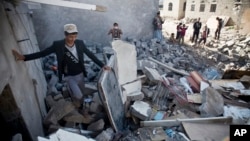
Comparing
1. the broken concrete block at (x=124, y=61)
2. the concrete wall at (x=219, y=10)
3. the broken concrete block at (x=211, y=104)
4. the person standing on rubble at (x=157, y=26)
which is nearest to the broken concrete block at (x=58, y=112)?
the broken concrete block at (x=124, y=61)

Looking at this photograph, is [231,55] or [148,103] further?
[231,55]

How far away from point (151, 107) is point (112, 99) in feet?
3.79

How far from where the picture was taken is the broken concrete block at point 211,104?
Answer: 173 inches

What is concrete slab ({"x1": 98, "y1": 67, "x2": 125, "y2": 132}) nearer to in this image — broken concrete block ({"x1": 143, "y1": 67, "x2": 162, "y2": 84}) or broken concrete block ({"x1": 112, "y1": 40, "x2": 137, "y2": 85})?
broken concrete block ({"x1": 112, "y1": 40, "x2": 137, "y2": 85})

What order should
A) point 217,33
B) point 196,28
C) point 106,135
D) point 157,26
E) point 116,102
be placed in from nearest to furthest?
1. point 106,135
2. point 116,102
3. point 157,26
4. point 196,28
5. point 217,33

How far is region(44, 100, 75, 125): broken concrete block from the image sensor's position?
12.3 ft

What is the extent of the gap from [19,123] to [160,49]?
6997mm

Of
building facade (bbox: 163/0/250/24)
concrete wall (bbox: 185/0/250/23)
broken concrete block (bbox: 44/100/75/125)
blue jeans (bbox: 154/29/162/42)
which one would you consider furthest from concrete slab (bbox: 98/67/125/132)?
concrete wall (bbox: 185/0/250/23)

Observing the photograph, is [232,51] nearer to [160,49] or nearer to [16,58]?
[160,49]

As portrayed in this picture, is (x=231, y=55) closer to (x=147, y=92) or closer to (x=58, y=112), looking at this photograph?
(x=147, y=92)

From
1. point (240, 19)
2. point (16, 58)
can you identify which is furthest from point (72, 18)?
point (240, 19)

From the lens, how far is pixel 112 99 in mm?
3811

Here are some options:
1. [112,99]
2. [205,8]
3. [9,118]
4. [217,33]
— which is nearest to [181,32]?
[217,33]

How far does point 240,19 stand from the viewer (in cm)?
1911
